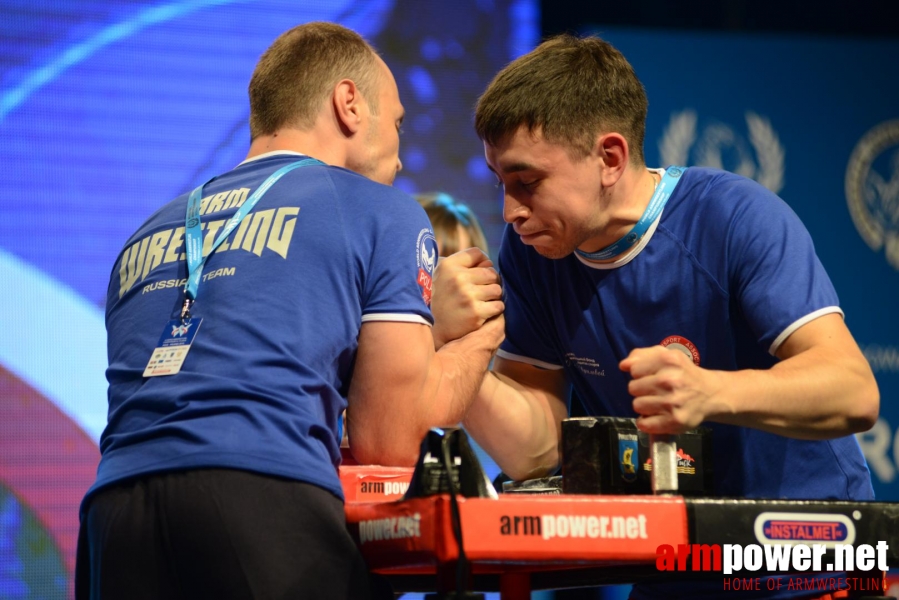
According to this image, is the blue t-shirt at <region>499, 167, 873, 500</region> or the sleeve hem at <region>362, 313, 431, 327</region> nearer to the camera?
the sleeve hem at <region>362, 313, 431, 327</region>

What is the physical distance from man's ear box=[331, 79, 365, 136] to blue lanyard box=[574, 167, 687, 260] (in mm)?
567

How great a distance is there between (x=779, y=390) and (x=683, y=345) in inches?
17.6

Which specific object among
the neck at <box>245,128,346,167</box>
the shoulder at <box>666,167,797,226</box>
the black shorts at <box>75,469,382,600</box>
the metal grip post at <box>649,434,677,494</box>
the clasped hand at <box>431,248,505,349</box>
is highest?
the neck at <box>245,128,346,167</box>

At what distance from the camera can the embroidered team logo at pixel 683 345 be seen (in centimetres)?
199

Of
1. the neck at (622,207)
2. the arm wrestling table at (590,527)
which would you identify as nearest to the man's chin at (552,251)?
the neck at (622,207)

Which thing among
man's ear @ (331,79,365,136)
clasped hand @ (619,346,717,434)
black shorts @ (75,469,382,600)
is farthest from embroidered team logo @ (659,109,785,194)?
black shorts @ (75,469,382,600)

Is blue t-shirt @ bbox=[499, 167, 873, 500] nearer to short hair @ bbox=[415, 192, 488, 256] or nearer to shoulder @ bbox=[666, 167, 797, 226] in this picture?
shoulder @ bbox=[666, 167, 797, 226]

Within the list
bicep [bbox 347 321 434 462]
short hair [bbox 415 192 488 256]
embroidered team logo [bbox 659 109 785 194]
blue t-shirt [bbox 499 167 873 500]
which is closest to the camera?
bicep [bbox 347 321 434 462]

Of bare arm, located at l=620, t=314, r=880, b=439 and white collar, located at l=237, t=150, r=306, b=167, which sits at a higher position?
white collar, located at l=237, t=150, r=306, b=167

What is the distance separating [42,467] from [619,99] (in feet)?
8.05

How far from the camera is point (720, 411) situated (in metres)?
1.49

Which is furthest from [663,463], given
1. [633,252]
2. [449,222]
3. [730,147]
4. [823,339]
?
[730,147]

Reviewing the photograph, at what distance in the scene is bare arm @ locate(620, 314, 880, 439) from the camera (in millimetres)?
1420

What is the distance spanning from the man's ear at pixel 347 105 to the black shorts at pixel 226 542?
0.80 m
